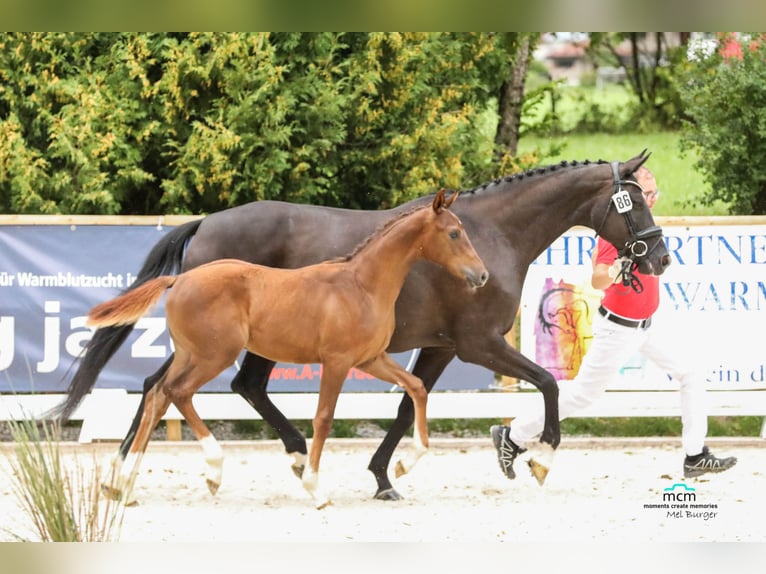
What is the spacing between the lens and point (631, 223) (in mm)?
6684

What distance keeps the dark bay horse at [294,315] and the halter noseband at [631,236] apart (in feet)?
3.05

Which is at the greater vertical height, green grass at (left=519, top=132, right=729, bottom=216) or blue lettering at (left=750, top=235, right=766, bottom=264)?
green grass at (left=519, top=132, right=729, bottom=216)

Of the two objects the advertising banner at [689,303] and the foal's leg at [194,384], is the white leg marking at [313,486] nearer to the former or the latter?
the foal's leg at [194,384]

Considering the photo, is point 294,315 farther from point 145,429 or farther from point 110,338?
point 110,338

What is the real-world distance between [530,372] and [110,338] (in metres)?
2.45

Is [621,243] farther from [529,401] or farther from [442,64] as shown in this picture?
[442,64]

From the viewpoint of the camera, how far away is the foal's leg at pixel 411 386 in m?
6.55

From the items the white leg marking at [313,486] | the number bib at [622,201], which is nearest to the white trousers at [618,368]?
the number bib at [622,201]

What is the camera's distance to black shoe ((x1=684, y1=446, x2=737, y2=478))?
7.08 metres

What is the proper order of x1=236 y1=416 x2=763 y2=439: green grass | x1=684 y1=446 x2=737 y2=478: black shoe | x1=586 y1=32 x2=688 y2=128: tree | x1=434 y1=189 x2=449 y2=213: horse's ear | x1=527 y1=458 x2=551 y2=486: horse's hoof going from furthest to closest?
x1=586 y1=32 x2=688 y2=128: tree, x1=236 y1=416 x2=763 y2=439: green grass, x1=684 y1=446 x2=737 y2=478: black shoe, x1=527 y1=458 x2=551 y2=486: horse's hoof, x1=434 y1=189 x2=449 y2=213: horse's ear

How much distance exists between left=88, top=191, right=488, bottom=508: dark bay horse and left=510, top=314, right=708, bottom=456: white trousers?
795 mm

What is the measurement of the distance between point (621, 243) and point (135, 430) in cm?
293

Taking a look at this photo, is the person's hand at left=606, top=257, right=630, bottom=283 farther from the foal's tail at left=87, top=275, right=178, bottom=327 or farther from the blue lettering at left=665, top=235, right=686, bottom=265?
the foal's tail at left=87, top=275, right=178, bottom=327

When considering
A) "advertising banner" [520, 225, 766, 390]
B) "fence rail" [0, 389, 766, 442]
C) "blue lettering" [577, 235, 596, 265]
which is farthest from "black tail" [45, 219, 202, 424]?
"blue lettering" [577, 235, 596, 265]
